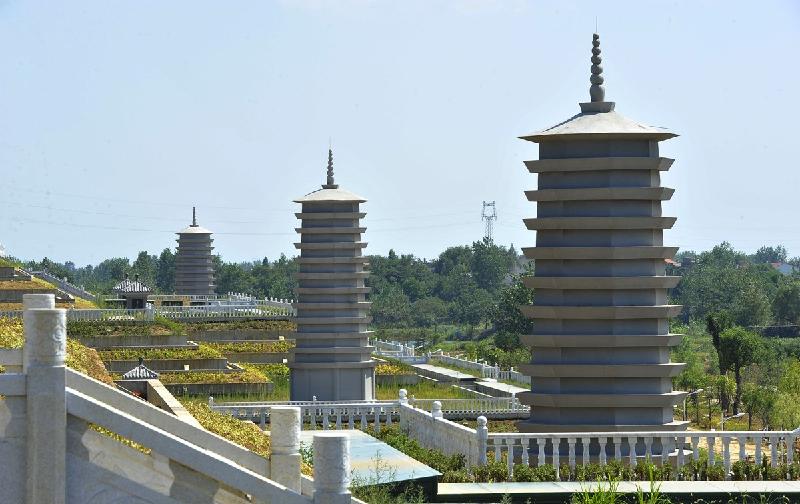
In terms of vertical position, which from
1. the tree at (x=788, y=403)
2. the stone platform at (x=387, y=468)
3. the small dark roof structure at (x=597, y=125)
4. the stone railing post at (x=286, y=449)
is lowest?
the tree at (x=788, y=403)

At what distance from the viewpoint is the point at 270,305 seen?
66.9m

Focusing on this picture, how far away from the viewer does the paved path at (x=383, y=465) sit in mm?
18109

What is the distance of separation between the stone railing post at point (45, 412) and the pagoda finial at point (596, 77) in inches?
659

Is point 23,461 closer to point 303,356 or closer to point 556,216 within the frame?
point 556,216

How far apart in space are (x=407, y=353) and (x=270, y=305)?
20.7ft

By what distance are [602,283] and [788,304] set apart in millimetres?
74849

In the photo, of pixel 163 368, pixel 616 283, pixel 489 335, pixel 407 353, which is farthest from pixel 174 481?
pixel 489 335

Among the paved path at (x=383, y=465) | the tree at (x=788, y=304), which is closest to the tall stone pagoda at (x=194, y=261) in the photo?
the tree at (x=788, y=304)

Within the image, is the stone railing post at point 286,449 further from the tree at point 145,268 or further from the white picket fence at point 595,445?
the tree at point 145,268

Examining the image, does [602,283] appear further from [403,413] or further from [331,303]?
[331,303]

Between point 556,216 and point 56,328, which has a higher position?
point 556,216

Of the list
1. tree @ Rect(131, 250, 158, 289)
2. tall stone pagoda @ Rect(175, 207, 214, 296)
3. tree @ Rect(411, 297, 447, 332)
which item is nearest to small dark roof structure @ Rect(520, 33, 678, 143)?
tall stone pagoda @ Rect(175, 207, 214, 296)

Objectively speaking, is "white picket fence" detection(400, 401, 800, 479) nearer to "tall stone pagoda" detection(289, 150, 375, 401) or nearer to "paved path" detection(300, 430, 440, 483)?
"paved path" detection(300, 430, 440, 483)

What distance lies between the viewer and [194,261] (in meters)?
90.1
